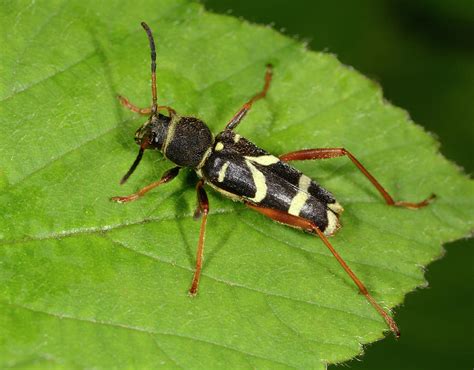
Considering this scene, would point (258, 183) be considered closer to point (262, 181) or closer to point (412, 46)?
point (262, 181)

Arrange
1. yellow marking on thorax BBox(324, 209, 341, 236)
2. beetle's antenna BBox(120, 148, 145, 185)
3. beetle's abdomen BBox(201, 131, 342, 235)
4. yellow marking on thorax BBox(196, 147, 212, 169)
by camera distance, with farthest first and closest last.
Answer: yellow marking on thorax BBox(196, 147, 212, 169)
beetle's abdomen BBox(201, 131, 342, 235)
yellow marking on thorax BBox(324, 209, 341, 236)
beetle's antenna BBox(120, 148, 145, 185)

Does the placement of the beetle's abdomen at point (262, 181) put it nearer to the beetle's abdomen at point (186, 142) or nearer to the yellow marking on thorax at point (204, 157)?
the yellow marking on thorax at point (204, 157)

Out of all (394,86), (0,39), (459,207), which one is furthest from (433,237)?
(0,39)

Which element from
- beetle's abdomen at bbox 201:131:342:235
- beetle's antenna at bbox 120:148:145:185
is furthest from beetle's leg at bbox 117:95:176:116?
beetle's abdomen at bbox 201:131:342:235

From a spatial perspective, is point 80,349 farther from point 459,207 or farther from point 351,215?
point 459,207

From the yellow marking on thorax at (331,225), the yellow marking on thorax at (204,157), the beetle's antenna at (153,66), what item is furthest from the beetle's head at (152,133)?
the yellow marking on thorax at (331,225)

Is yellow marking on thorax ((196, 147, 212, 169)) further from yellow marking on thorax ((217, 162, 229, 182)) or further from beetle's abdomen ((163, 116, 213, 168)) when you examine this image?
yellow marking on thorax ((217, 162, 229, 182))

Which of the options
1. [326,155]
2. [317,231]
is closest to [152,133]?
[326,155]
